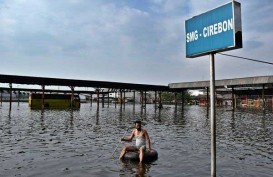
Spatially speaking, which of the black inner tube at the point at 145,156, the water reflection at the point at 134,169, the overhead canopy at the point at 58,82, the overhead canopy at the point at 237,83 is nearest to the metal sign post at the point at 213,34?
the water reflection at the point at 134,169

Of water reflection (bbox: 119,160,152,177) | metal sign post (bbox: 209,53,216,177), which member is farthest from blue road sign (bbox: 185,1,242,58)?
water reflection (bbox: 119,160,152,177)

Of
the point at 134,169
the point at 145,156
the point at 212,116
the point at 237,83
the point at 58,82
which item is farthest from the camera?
the point at 237,83

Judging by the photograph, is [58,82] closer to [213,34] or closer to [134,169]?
[134,169]

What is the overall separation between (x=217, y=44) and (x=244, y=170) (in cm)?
636

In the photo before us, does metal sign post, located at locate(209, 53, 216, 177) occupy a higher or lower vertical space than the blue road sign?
lower

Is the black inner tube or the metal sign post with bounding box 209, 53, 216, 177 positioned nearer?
the metal sign post with bounding box 209, 53, 216, 177

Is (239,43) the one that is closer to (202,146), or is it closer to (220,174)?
(220,174)

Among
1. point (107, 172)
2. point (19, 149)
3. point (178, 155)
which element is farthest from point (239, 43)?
point (19, 149)

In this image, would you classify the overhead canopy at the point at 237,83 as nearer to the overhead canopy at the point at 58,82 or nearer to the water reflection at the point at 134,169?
the overhead canopy at the point at 58,82

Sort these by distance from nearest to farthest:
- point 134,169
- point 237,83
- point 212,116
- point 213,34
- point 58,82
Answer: point 212,116 → point 213,34 → point 134,169 → point 58,82 → point 237,83

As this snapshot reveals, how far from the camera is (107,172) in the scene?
1030 centimetres

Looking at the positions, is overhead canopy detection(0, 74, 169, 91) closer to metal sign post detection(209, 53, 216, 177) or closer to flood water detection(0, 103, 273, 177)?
flood water detection(0, 103, 273, 177)

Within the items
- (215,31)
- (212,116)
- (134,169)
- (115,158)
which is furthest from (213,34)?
(115,158)

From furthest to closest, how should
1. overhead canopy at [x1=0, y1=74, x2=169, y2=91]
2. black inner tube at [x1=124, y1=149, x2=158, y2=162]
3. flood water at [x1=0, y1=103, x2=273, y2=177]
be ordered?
overhead canopy at [x1=0, y1=74, x2=169, y2=91] < black inner tube at [x1=124, y1=149, x2=158, y2=162] < flood water at [x1=0, y1=103, x2=273, y2=177]
